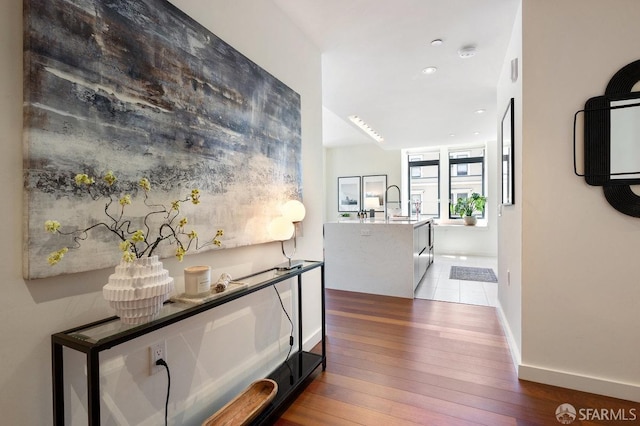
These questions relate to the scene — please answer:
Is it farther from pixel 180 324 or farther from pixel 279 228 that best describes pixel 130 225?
pixel 279 228

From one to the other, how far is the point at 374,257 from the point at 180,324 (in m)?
2.94

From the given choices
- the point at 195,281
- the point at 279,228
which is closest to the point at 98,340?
the point at 195,281

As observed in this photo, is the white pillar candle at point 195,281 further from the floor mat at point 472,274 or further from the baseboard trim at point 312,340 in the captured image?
the floor mat at point 472,274

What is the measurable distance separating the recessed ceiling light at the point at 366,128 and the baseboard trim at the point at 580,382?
373 cm

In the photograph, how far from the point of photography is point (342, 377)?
2102 mm

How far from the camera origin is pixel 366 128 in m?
5.38

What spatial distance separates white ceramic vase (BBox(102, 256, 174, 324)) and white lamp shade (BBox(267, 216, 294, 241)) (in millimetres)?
903

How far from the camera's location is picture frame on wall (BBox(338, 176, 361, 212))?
790cm

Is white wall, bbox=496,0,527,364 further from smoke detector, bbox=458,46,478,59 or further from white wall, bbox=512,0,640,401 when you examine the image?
smoke detector, bbox=458,46,478,59

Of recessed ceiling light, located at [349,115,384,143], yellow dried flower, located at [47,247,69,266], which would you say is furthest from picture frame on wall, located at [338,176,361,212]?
yellow dried flower, located at [47,247,69,266]

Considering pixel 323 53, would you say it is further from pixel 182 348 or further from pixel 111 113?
pixel 182 348

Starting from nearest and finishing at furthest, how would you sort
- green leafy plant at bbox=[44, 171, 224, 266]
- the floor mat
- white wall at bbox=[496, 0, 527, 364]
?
green leafy plant at bbox=[44, 171, 224, 266]
white wall at bbox=[496, 0, 527, 364]
the floor mat

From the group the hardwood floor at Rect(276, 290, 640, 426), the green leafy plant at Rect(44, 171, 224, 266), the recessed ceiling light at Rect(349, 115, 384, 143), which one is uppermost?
the recessed ceiling light at Rect(349, 115, 384, 143)

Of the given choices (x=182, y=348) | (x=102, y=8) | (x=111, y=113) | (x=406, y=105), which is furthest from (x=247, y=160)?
(x=406, y=105)
